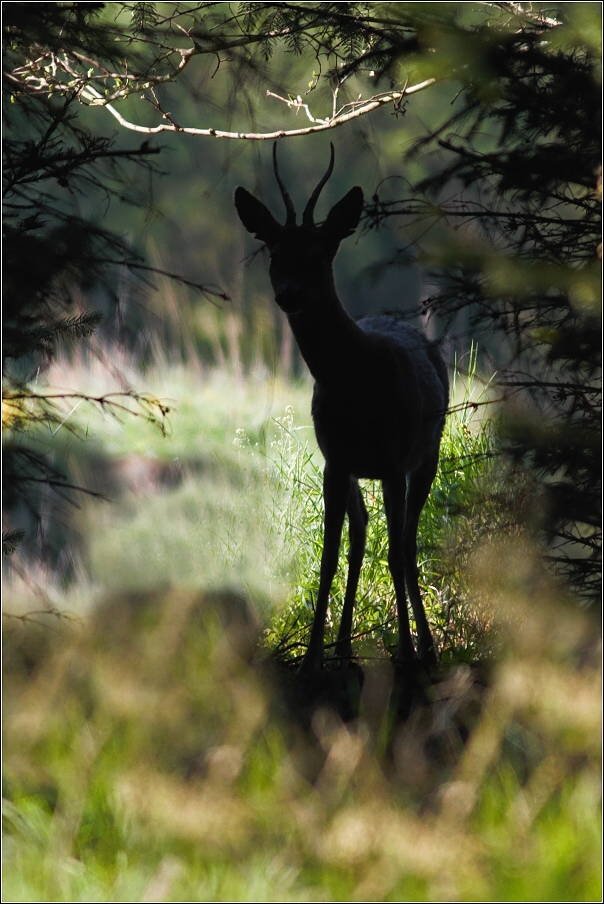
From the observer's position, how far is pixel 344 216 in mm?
4219

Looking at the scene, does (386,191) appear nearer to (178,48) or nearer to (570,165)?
(570,165)

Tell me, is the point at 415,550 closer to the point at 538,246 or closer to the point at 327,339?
the point at 327,339

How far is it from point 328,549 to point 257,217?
154 cm

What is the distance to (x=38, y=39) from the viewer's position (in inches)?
143

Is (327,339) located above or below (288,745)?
above

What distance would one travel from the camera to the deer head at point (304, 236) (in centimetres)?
413

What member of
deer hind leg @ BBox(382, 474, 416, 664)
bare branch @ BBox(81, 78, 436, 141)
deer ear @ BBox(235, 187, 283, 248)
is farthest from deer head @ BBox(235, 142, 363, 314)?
deer hind leg @ BBox(382, 474, 416, 664)

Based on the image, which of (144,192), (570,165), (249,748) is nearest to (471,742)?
(249,748)

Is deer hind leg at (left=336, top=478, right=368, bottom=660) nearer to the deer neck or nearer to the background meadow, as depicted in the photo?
the background meadow

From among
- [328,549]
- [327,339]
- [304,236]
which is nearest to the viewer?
[304,236]

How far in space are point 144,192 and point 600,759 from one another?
2739mm

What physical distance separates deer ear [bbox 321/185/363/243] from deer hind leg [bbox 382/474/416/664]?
3.81ft

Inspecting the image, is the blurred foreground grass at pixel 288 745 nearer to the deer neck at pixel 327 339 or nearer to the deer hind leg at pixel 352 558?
the deer hind leg at pixel 352 558

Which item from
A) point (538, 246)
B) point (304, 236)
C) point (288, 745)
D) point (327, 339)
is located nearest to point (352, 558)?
point (327, 339)
